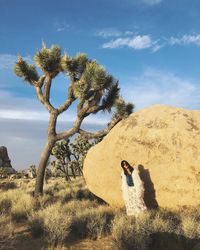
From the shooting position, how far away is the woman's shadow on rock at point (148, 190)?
35.4ft

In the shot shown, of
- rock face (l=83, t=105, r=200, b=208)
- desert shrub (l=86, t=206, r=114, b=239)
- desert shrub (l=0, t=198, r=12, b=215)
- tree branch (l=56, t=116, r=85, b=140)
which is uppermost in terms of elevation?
tree branch (l=56, t=116, r=85, b=140)

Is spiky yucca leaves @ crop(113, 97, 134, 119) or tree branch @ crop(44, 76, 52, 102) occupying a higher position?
tree branch @ crop(44, 76, 52, 102)

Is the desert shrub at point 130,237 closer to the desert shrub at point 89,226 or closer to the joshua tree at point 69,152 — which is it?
the desert shrub at point 89,226

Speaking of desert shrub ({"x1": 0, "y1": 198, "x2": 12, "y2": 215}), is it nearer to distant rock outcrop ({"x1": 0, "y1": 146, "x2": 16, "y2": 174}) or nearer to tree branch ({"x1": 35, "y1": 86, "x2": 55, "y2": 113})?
tree branch ({"x1": 35, "y1": 86, "x2": 55, "y2": 113})

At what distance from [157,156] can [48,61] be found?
21.9 ft

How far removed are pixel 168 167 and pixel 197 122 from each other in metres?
1.62

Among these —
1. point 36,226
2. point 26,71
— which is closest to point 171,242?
point 36,226

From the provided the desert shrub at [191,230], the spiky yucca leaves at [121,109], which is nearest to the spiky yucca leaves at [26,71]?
the spiky yucca leaves at [121,109]

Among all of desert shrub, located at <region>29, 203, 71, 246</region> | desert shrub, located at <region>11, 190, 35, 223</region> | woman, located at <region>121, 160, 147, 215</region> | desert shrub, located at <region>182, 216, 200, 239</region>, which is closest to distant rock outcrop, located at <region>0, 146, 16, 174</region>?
desert shrub, located at <region>11, 190, 35, 223</region>

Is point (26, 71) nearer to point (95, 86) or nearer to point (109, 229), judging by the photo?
point (95, 86)

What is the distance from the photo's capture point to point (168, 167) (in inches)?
412

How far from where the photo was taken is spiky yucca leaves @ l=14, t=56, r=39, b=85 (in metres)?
15.7

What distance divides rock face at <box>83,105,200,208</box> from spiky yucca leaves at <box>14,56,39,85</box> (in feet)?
16.9

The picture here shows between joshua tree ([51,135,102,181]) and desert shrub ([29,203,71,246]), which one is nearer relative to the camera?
desert shrub ([29,203,71,246])
